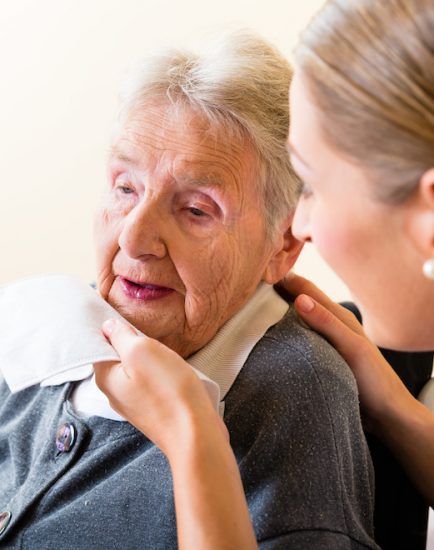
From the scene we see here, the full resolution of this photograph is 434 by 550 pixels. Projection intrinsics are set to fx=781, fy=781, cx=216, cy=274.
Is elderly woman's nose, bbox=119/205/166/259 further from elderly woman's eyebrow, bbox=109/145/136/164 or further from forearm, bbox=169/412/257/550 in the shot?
forearm, bbox=169/412/257/550

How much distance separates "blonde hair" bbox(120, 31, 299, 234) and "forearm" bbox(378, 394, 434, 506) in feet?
1.29

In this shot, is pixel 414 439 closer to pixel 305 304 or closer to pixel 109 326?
pixel 305 304

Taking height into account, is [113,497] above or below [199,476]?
below

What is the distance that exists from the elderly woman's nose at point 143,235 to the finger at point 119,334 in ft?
0.47

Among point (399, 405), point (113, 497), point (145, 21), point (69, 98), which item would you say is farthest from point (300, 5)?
point (113, 497)

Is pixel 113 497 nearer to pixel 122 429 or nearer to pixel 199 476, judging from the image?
pixel 122 429

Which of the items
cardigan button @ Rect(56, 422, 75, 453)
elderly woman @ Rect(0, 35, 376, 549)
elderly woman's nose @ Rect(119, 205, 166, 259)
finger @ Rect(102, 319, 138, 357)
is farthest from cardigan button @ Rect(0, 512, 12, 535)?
elderly woman's nose @ Rect(119, 205, 166, 259)

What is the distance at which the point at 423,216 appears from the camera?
821 millimetres

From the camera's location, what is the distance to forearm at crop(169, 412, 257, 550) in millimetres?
971

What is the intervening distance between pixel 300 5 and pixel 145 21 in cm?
55

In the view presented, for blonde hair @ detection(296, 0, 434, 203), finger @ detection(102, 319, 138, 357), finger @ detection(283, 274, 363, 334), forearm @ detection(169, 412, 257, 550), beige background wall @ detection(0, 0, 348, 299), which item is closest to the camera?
blonde hair @ detection(296, 0, 434, 203)

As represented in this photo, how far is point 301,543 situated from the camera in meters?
1.08

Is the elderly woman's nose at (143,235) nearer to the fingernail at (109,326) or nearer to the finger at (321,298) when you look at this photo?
the fingernail at (109,326)

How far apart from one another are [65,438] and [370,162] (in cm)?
79
